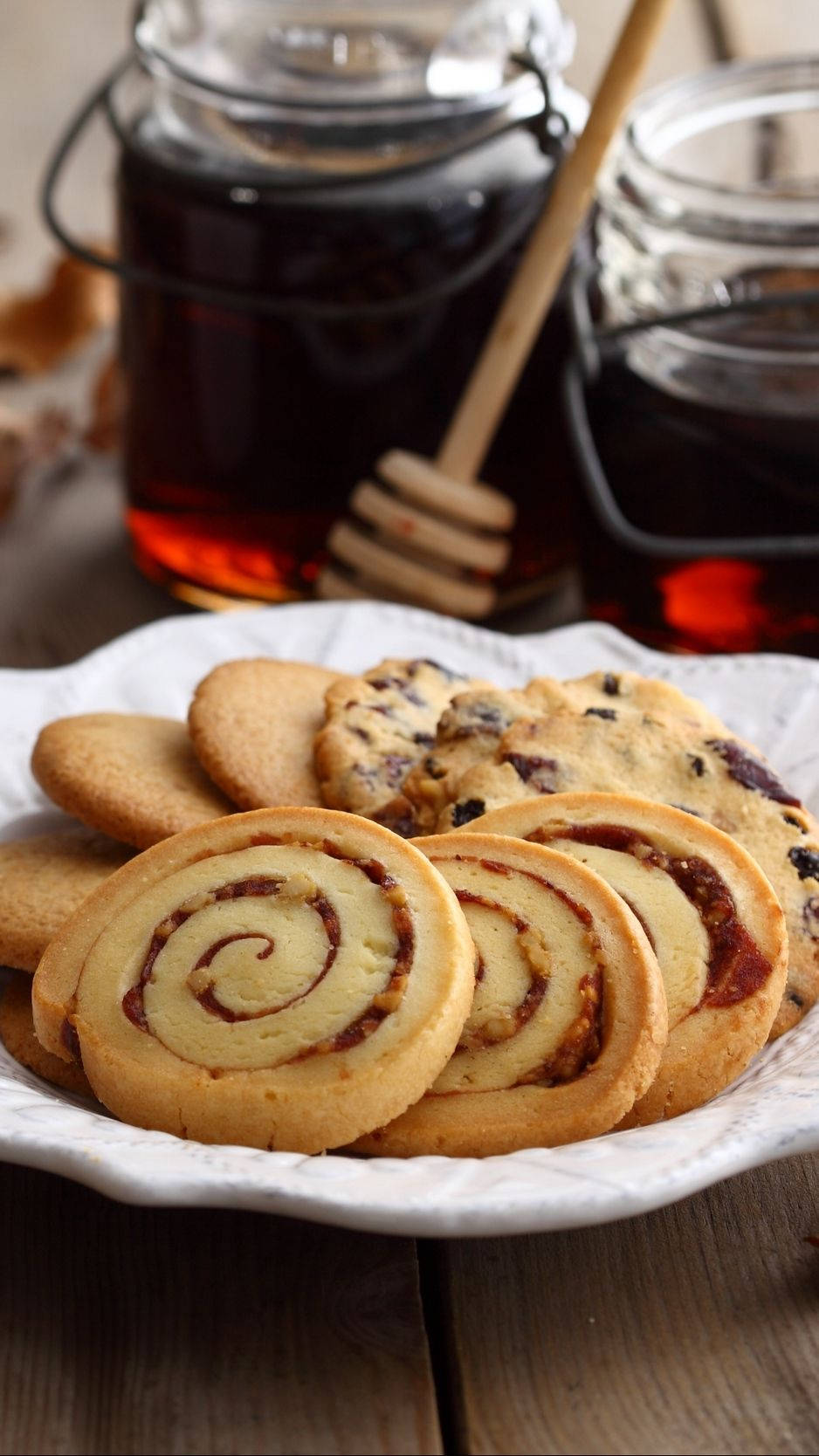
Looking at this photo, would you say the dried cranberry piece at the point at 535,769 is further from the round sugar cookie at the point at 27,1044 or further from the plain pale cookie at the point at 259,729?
the round sugar cookie at the point at 27,1044

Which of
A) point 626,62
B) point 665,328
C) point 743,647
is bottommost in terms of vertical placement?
point 743,647

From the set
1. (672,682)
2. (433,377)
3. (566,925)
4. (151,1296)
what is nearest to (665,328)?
(433,377)

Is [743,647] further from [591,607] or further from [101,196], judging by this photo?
[101,196]

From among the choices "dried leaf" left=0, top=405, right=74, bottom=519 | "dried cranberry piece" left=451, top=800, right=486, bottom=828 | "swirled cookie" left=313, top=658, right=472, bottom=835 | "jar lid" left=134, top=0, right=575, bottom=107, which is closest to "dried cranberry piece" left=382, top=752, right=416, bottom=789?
"swirled cookie" left=313, top=658, right=472, bottom=835

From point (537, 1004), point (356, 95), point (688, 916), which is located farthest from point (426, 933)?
point (356, 95)

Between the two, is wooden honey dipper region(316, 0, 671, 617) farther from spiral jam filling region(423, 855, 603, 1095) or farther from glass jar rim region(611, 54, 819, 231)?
spiral jam filling region(423, 855, 603, 1095)

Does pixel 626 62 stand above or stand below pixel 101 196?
above

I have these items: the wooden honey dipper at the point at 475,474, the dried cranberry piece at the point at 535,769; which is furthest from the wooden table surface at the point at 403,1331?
the wooden honey dipper at the point at 475,474
